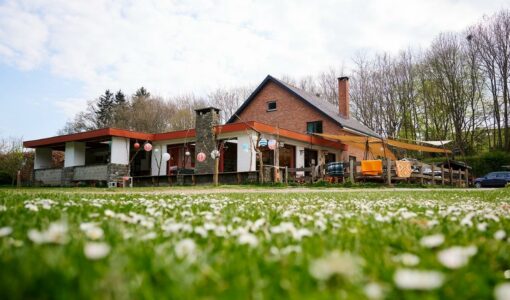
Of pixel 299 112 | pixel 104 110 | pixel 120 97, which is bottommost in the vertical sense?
pixel 299 112

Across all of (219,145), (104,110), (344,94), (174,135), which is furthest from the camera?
(104,110)

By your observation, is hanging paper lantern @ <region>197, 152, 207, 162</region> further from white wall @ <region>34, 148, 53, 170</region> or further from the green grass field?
the green grass field

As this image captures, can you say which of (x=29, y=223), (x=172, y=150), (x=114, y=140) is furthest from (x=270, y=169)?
(x=29, y=223)

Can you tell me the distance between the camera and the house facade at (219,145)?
56.2ft

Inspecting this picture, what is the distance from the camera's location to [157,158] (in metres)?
20.0

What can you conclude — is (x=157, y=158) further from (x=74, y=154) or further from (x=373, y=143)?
(x=373, y=143)

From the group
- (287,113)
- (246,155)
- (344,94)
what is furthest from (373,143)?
(287,113)

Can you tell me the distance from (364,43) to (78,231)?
1295 inches

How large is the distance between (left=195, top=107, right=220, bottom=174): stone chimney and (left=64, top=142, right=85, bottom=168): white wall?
7.85 m

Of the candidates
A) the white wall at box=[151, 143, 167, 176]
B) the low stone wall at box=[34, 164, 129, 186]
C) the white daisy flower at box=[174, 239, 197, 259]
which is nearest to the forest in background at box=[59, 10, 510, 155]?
the low stone wall at box=[34, 164, 129, 186]

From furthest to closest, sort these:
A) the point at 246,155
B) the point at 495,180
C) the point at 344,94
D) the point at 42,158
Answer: the point at 344,94
the point at 42,158
the point at 495,180
the point at 246,155

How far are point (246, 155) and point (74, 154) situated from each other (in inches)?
Result: 418

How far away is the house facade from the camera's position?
17125 mm

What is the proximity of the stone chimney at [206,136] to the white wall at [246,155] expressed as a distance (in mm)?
1351
